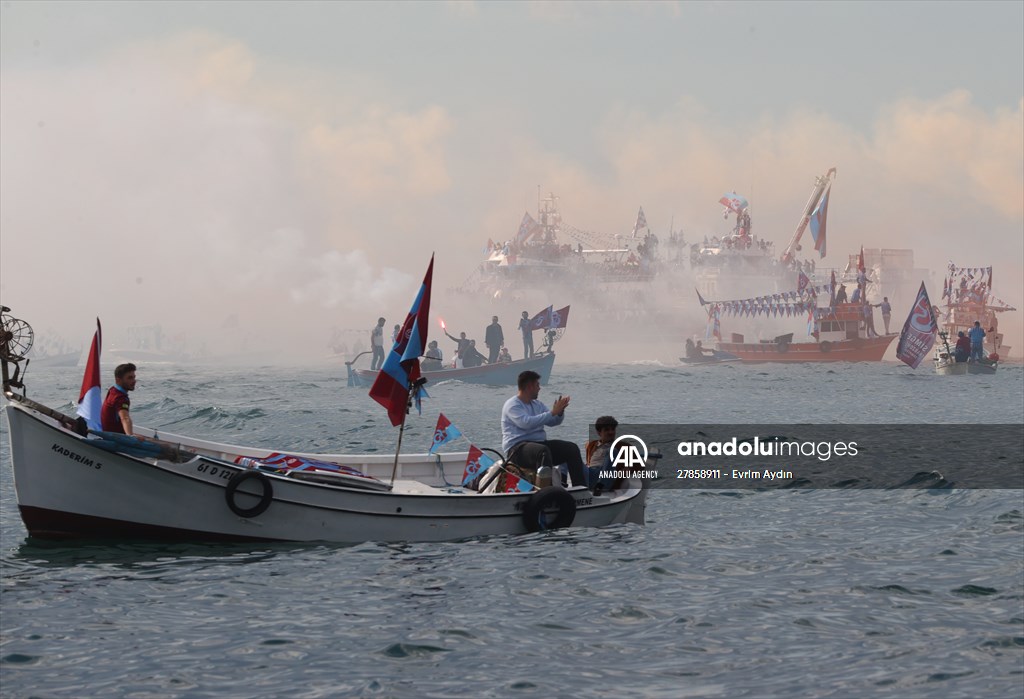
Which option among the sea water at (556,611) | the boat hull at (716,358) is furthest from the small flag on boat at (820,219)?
the sea water at (556,611)

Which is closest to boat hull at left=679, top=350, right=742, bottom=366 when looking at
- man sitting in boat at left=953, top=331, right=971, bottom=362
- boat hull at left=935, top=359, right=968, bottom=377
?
boat hull at left=935, top=359, right=968, bottom=377

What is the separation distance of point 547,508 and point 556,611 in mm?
3924

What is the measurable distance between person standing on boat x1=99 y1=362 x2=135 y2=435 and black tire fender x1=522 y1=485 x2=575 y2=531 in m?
5.60

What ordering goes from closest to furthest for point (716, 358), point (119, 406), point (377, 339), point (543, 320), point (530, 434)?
1. point (119, 406)
2. point (530, 434)
3. point (543, 320)
4. point (377, 339)
5. point (716, 358)

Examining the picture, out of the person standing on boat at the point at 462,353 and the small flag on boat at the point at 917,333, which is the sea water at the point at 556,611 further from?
the small flag on boat at the point at 917,333

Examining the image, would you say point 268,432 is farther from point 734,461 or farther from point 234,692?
point 234,692

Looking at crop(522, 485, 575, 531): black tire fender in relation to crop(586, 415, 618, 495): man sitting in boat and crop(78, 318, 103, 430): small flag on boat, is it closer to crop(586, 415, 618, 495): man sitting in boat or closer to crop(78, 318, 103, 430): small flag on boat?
crop(586, 415, 618, 495): man sitting in boat

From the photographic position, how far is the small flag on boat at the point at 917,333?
9194cm

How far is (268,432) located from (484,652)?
31544mm

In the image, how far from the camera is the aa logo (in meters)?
17.7

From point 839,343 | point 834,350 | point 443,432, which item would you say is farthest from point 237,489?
point 839,343

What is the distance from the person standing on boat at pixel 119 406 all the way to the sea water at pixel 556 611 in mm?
1604

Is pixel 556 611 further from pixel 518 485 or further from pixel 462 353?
pixel 462 353

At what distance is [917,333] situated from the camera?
307ft
